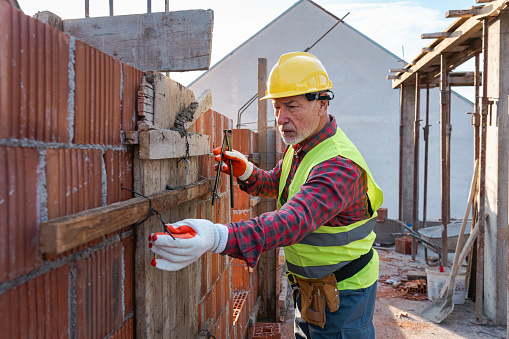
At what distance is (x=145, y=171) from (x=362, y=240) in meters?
1.45

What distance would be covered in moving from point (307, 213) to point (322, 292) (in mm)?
830

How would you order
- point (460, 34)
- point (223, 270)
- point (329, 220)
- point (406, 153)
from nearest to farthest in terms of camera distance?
point (329, 220) < point (223, 270) < point (460, 34) < point (406, 153)

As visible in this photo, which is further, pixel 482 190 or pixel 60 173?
pixel 482 190

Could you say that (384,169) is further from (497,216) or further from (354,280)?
(354,280)

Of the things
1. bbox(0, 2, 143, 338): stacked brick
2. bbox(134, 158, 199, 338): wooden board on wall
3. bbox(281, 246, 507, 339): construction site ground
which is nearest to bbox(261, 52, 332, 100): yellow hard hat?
bbox(134, 158, 199, 338): wooden board on wall

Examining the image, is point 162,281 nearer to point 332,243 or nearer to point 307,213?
point 307,213

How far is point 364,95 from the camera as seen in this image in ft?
55.3

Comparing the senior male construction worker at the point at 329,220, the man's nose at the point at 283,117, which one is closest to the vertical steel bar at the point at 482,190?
the senior male construction worker at the point at 329,220

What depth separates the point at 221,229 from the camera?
1.69 metres

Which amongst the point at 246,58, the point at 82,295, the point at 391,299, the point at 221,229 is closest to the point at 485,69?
the point at 391,299

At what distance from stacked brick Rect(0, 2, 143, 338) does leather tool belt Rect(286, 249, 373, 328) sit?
3.97 ft

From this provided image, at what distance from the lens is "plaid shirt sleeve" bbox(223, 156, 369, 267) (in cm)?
171

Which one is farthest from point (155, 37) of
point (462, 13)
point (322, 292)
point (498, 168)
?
point (462, 13)

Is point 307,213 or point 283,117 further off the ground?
point 283,117
